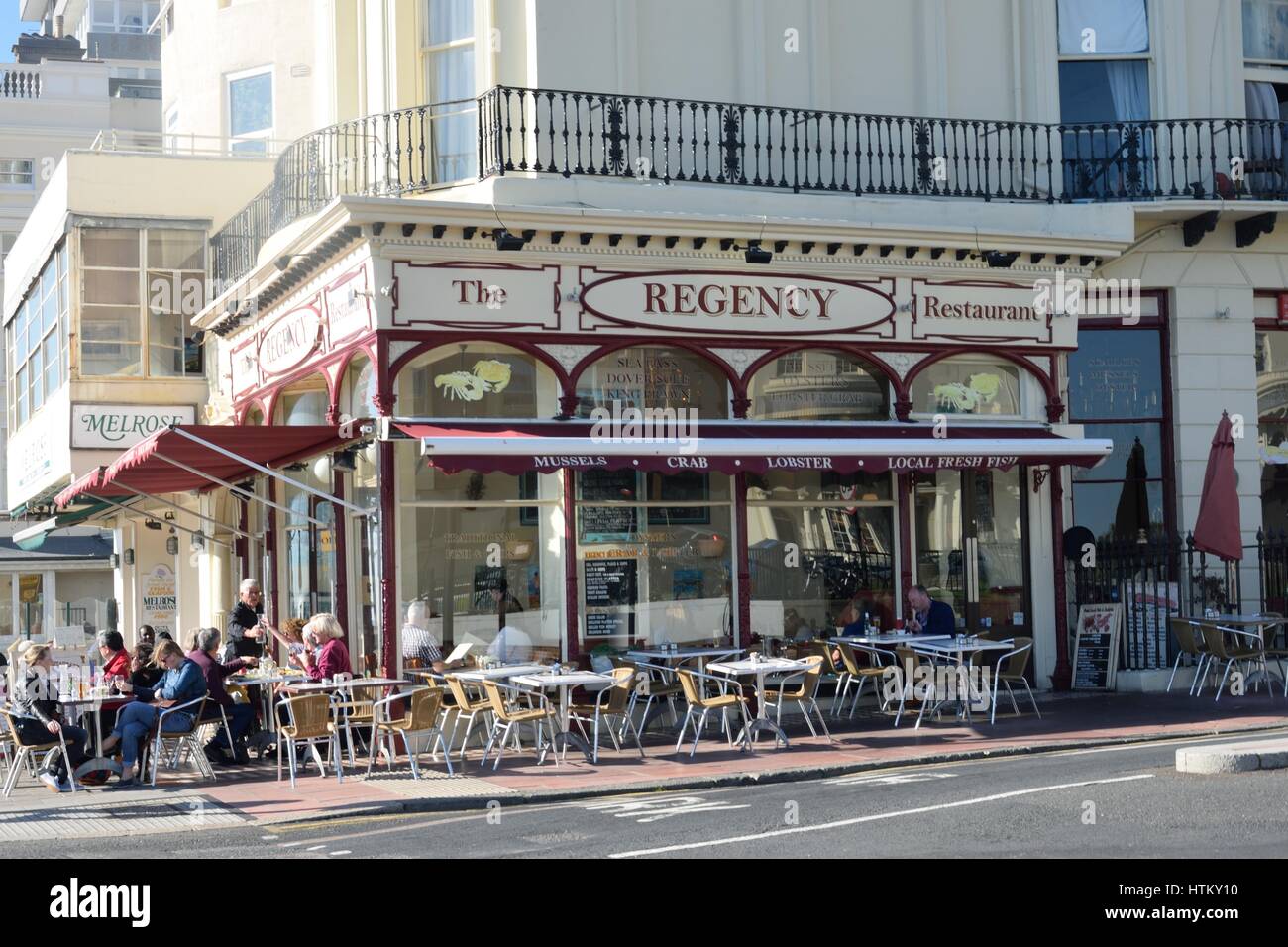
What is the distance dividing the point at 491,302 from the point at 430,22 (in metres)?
3.78

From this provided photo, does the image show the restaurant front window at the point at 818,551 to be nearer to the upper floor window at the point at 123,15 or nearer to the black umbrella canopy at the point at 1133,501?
the black umbrella canopy at the point at 1133,501

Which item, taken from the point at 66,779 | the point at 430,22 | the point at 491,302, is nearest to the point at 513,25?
the point at 430,22

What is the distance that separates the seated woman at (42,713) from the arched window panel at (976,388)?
31.6 feet

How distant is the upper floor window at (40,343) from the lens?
77.8 feet

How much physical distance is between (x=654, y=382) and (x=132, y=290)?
9.28 m

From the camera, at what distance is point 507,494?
671 inches

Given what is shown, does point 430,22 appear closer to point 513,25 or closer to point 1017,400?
point 513,25

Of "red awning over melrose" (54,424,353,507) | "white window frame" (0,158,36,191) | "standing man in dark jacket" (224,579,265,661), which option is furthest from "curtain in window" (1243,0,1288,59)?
"white window frame" (0,158,36,191)

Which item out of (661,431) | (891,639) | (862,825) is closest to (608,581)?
A: (661,431)

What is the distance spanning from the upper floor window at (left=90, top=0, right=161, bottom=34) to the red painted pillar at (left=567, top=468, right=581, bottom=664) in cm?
5090

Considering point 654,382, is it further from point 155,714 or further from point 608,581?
point 155,714

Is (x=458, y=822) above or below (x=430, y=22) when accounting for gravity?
below

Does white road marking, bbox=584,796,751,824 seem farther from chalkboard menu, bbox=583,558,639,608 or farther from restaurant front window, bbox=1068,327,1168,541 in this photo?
restaurant front window, bbox=1068,327,1168,541

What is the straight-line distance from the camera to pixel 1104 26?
2009 cm
